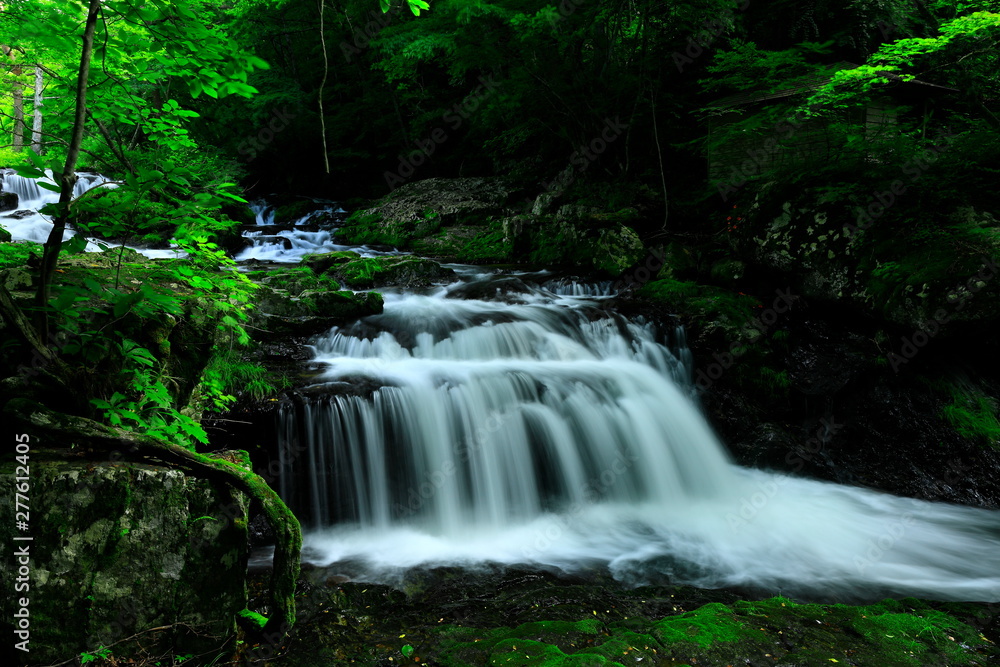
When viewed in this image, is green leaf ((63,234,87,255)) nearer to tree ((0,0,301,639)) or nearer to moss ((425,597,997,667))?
tree ((0,0,301,639))

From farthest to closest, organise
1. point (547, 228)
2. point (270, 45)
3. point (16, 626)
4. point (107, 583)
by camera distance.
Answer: point (270, 45)
point (547, 228)
point (107, 583)
point (16, 626)

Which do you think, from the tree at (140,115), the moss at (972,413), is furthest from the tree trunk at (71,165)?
the moss at (972,413)

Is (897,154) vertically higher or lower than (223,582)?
higher

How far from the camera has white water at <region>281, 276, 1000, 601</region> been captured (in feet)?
16.2

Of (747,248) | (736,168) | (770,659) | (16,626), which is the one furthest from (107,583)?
(736,168)

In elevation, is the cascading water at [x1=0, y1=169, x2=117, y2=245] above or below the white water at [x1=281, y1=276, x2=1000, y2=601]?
above

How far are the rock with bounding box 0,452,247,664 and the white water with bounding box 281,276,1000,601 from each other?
1717 mm

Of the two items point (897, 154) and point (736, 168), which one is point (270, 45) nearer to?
point (736, 168)

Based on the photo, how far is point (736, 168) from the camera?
13469 millimetres

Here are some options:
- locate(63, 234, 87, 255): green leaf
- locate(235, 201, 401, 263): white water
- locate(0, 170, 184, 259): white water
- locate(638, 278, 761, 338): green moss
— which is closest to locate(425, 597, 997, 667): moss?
locate(63, 234, 87, 255): green leaf

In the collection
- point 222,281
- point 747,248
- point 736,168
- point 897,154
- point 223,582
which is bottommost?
point 223,582

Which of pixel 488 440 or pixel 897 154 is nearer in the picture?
pixel 488 440

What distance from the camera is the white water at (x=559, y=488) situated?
4949 mm

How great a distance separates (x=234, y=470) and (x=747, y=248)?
827 centimetres
